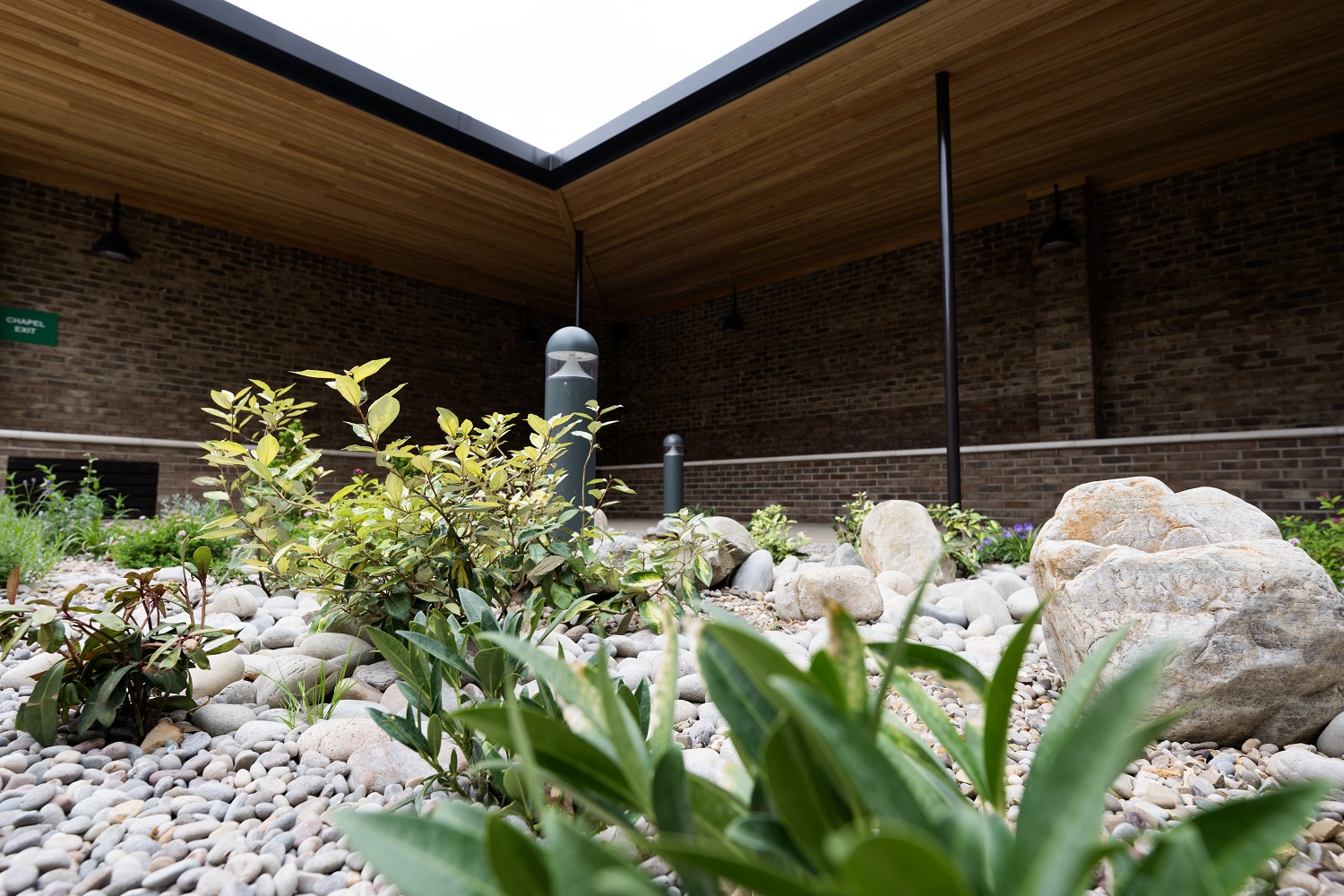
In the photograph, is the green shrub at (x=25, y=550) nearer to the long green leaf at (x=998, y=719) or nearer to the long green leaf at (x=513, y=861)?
the long green leaf at (x=513, y=861)

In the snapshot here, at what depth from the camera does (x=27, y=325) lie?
6.29 metres

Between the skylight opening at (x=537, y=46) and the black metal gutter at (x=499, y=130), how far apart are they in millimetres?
115

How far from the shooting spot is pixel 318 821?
104 cm

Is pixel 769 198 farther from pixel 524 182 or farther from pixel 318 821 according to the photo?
pixel 318 821

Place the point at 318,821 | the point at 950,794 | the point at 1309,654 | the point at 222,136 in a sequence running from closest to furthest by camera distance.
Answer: the point at 950,794 < the point at 318,821 < the point at 1309,654 < the point at 222,136

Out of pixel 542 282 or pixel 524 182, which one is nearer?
pixel 524 182

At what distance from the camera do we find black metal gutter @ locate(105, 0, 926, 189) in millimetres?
4113

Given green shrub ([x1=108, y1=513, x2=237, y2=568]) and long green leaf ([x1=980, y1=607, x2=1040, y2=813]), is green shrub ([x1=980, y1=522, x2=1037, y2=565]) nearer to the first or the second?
long green leaf ([x1=980, y1=607, x2=1040, y2=813])

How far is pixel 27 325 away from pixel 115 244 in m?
1.08

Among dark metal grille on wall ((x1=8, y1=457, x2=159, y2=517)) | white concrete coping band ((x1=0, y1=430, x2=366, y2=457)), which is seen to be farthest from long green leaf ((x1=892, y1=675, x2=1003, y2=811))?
dark metal grille on wall ((x1=8, y1=457, x2=159, y2=517))

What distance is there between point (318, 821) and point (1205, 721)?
170cm

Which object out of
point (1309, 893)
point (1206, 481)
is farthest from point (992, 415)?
point (1309, 893)

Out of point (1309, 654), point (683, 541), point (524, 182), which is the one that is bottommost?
point (1309, 654)

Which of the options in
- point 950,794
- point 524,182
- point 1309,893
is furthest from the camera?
point 524,182
